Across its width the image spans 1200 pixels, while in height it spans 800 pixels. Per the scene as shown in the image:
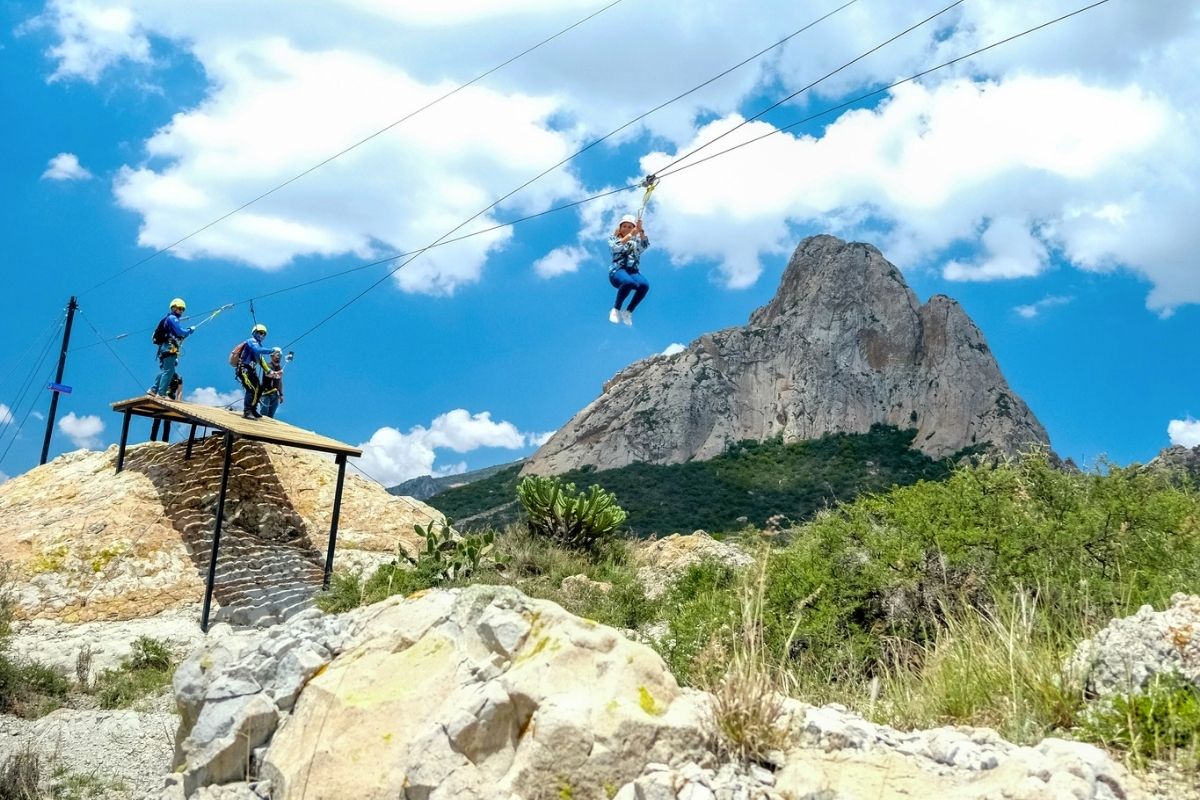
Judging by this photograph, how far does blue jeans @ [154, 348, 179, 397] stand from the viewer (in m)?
15.8

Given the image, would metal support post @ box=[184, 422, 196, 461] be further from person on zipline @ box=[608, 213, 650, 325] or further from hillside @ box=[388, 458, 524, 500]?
hillside @ box=[388, 458, 524, 500]

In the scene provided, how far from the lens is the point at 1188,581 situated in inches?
231

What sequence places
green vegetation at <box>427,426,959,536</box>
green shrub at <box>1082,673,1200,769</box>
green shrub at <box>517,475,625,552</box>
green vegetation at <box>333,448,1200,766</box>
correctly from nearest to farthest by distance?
1. green shrub at <box>1082,673,1200,769</box>
2. green vegetation at <box>333,448,1200,766</box>
3. green shrub at <box>517,475,625,552</box>
4. green vegetation at <box>427,426,959,536</box>

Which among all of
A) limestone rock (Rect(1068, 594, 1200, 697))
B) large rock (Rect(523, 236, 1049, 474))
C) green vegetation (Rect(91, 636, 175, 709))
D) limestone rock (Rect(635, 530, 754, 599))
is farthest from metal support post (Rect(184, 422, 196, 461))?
large rock (Rect(523, 236, 1049, 474))

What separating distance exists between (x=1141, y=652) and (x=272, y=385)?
544 inches

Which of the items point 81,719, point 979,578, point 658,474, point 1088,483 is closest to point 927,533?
point 979,578

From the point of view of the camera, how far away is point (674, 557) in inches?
586

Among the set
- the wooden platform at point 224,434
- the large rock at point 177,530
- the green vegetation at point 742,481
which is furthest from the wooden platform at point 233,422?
the green vegetation at point 742,481

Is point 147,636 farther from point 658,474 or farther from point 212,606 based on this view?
point 658,474

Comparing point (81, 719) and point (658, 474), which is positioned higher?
point (658, 474)

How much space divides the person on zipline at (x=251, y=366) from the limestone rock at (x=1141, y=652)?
1318 cm

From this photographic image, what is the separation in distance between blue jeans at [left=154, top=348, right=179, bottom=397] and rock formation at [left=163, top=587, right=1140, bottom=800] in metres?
11.7

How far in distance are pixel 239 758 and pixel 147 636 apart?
26.1ft

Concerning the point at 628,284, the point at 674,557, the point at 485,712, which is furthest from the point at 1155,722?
the point at 674,557
